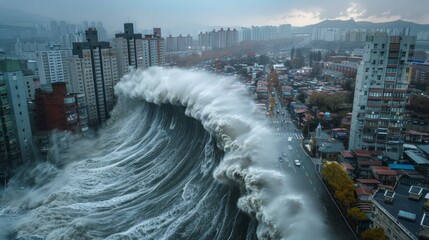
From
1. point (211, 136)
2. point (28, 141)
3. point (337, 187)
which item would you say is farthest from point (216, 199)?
point (28, 141)

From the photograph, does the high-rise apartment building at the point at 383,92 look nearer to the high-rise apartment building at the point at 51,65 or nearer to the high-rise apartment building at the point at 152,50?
the high-rise apartment building at the point at 152,50

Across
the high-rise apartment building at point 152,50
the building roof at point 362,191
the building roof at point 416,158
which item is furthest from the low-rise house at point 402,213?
the high-rise apartment building at point 152,50

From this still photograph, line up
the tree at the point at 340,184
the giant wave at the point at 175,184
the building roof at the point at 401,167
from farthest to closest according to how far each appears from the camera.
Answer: the building roof at the point at 401,167, the tree at the point at 340,184, the giant wave at the point at 175,184

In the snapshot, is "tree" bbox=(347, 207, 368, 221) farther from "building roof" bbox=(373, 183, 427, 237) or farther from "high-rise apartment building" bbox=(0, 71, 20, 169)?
"high-rise apartment building" bbox=(0, 71, 20, 169)

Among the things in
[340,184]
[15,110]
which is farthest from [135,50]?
[340,184]

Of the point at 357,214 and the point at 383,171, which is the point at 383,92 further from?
the point at 357,214

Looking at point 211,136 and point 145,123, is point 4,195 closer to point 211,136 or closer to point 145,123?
point 145,123
